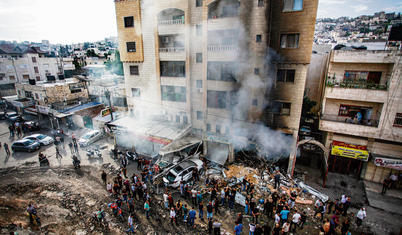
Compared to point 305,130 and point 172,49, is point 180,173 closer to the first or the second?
point 172,49

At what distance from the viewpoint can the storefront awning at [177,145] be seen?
16.5 m

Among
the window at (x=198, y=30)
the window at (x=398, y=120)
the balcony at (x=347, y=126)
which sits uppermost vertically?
the window at (x=198, y=30)

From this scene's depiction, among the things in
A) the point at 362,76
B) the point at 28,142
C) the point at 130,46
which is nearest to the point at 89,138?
the point at 28,142

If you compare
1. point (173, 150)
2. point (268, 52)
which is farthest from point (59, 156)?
point (268, 52)

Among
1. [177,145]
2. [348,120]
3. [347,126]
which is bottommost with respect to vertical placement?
[177,145]

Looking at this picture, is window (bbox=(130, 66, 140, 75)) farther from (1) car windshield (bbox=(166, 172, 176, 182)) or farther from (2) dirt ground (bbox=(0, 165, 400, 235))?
(1) car windshield (bbox=(166, 172, 176, 182))

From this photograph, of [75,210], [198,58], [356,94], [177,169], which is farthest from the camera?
[198,58]

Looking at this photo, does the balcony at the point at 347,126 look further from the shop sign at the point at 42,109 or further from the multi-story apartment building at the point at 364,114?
the shop sign at the point at 42,109

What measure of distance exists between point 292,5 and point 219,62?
7114 millimetres

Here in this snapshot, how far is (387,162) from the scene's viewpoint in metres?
14.3

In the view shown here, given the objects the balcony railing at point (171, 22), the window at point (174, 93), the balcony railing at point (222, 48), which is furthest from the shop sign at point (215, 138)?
the balcony railing at point (171, 22)

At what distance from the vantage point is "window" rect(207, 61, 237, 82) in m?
17.6

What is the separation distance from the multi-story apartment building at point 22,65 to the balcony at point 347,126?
55500 millimetres

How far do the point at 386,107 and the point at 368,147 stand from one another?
3427 mm
